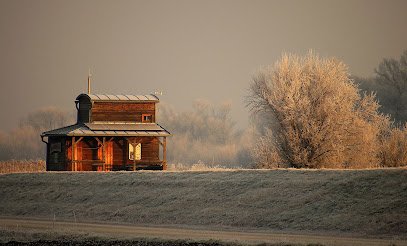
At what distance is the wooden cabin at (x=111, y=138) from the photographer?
4228 centimetres

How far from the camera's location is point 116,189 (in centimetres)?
3158

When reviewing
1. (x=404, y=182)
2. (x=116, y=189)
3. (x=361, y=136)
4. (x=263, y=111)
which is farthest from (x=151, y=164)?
(x=404, y=182)

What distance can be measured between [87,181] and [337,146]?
15.2 meters

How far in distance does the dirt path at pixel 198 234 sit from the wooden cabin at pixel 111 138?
1703 cm

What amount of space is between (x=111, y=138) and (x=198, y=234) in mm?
22519

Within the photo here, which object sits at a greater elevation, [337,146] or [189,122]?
[189,122]

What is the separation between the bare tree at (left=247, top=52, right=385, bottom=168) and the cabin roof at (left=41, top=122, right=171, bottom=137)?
8494mm

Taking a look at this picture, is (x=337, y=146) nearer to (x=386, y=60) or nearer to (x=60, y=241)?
(x=60, y=241)

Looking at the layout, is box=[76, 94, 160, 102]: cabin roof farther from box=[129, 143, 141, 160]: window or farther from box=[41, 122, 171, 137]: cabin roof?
box=[129, 143, 141, 160]: window

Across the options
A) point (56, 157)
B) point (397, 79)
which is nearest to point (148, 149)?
point (56, 157)

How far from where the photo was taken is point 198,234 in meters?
20.9

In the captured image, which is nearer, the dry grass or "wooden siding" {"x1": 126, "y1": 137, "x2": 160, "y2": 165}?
"wooden siding" {"x1": 126, "y1": 137, "x2": 160, "y2": 165}

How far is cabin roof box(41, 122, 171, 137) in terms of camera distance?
4119 cm

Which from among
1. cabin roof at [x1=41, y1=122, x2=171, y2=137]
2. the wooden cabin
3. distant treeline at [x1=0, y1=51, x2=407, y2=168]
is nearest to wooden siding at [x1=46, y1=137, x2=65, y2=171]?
the wooden cabin
